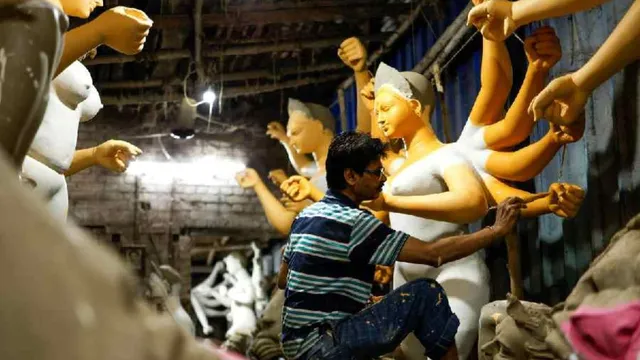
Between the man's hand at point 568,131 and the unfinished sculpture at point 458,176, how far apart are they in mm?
23

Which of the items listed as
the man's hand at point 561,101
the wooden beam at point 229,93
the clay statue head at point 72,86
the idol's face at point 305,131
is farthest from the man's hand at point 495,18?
the wooden beam at point 229,93

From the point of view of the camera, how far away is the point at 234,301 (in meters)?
8.10

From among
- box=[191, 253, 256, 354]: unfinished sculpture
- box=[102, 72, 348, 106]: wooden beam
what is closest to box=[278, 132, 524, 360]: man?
box=[102, 72, 348, 106]: wooden beam

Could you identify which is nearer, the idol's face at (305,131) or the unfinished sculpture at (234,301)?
the idol's face at (305,131)

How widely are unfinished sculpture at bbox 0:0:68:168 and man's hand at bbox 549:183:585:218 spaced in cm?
222

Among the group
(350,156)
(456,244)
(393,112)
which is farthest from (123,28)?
(393,112)

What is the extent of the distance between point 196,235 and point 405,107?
412 centimetres

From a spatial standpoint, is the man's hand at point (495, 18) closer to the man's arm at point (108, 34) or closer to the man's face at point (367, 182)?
the man's face at point (367, 182)

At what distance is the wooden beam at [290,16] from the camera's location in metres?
5.72

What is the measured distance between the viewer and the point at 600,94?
3.49 meters

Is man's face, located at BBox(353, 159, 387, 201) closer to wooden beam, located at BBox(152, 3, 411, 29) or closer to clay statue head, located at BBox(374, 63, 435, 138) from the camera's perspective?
clay statue head, located at BBox(374, 63, 435, 138)

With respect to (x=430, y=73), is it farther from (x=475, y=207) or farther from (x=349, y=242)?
(x=349, y=242)

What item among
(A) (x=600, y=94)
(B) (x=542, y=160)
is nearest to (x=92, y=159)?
(B) (x=542, y=160)

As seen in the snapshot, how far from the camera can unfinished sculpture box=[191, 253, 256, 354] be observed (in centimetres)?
766
